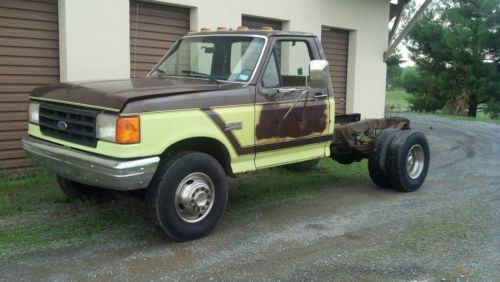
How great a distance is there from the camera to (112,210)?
6.15 m

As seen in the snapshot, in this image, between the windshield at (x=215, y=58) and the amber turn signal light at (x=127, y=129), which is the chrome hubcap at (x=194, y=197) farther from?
the windshield at (x=215, y=58)

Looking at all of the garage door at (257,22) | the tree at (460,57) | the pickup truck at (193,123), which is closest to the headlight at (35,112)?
the pickup truck at (193,123)

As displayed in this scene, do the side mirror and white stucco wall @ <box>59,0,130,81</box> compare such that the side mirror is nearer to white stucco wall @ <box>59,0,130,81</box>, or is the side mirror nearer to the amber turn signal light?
the amber turn signal light

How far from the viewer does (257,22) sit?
36.9 ft

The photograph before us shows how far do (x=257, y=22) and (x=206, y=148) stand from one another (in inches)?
245

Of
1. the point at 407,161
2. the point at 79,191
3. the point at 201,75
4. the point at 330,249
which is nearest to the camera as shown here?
the point at 330,249

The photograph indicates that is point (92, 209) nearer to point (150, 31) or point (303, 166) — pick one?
point (303, 166)

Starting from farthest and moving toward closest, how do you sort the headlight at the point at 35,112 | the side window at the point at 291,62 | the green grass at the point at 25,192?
1. the green grass at the point at 25,192
2. the side window at the point at 291,62
3. the headlight at the point at 35,112

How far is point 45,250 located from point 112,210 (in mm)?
1308

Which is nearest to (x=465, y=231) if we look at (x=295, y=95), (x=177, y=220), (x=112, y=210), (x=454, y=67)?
(x=295, y=95)

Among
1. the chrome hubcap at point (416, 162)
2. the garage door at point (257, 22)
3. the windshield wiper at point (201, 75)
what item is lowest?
the chrome hubcap at point (416, 162)

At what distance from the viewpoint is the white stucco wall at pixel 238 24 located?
8.28 m

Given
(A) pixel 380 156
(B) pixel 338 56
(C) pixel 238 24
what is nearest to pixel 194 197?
(A) pixel 380 156

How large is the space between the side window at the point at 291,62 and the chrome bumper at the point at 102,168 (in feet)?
6.46
